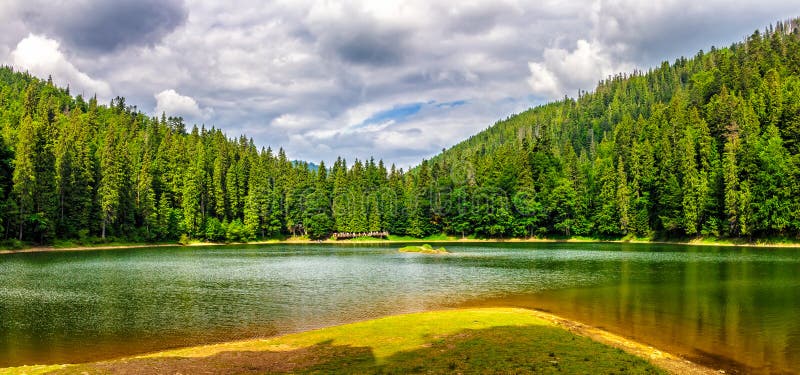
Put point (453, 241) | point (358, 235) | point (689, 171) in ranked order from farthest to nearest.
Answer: point (358, 235) < point (453, 241) < point (689, 171)

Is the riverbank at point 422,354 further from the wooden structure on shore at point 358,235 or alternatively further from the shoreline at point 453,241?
the wooden structure on shore at point 358,235

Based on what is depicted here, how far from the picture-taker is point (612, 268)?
48719 millimetres

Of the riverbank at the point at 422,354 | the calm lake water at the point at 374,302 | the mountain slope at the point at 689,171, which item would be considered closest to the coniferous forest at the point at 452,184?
the mountain slope at the point at 689,171

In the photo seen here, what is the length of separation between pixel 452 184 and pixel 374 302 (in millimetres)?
107775

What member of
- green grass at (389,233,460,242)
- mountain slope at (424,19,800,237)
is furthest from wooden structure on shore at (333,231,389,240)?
mountain slope at (424,19,800,237)

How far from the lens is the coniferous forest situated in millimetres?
84688

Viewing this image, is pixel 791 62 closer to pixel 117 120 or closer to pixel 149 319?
pixel 149 319

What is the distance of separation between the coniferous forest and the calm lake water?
1638 inches

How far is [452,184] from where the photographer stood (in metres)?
136

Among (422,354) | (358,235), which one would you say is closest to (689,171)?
(358,235)

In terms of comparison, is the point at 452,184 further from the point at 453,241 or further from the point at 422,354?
the point at 422,354

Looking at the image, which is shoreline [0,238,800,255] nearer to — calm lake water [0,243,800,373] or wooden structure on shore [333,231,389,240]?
wooden structure on shore [333,231,389,240]

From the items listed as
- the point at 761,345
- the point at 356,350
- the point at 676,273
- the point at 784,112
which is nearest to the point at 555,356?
the point at 356,350

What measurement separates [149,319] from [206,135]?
525 feet
